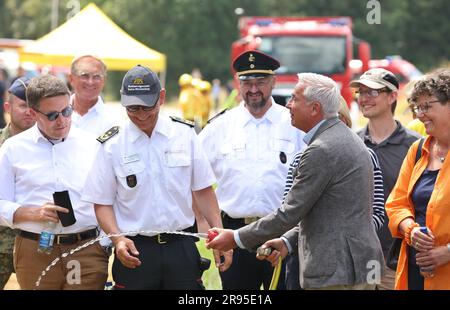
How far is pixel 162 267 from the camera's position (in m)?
5.55

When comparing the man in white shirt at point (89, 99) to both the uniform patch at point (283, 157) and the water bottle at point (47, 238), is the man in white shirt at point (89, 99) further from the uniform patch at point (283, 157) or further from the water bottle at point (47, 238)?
the water bottle at point (47, 238)

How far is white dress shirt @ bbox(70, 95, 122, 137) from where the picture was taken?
7.61 m

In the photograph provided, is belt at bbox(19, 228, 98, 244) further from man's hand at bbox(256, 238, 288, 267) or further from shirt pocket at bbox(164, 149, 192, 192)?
man's hand at bbox(256, 238, 288, 267)

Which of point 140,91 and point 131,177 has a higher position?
point 140,91

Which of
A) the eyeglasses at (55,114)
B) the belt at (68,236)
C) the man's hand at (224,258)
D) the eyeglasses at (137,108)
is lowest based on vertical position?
the man's hand at (224,258)

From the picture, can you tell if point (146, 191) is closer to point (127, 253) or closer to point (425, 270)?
point (127, 253)

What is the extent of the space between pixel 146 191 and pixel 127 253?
43 cm

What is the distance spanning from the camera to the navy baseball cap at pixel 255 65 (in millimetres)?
6879

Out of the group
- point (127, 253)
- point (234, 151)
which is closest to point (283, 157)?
point (234, 151)

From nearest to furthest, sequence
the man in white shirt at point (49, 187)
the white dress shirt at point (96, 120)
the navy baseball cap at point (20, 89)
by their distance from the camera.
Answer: the man in white shirt at point (49, 187), the navy baseball cap at point (20, 89), the white dress shirt at point (96, 120)

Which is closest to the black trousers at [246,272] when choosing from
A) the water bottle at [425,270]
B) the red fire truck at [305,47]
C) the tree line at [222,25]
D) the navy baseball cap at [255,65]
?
the navy baseball cap at [255,65]

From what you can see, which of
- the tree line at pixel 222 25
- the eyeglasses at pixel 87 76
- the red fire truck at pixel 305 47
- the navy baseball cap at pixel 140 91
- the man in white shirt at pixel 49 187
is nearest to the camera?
the navy baseball cap at pixel 140 91

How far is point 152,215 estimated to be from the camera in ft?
18.3

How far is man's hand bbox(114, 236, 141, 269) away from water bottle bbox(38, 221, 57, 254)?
70 cm
